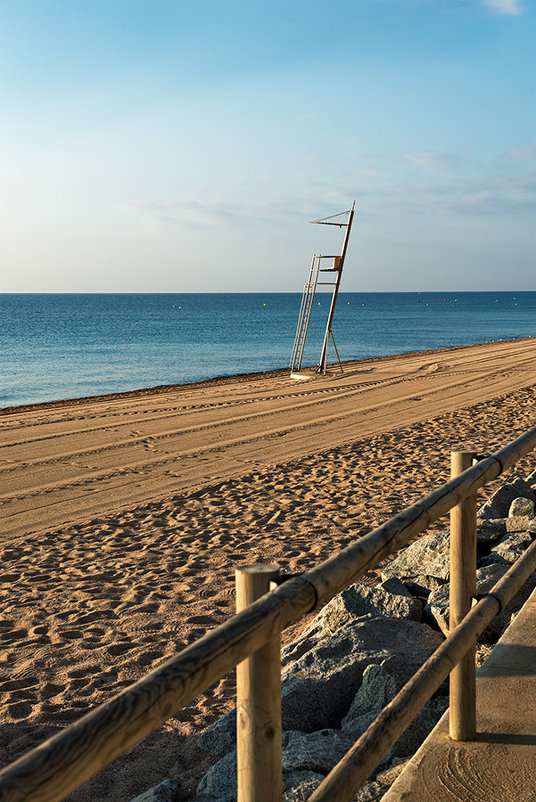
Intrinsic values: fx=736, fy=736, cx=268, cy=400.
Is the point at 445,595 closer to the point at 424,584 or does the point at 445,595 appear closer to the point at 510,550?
the point at 424,584

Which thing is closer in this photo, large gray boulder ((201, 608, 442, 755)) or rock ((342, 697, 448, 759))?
rock ((342, 697, 448, 759))

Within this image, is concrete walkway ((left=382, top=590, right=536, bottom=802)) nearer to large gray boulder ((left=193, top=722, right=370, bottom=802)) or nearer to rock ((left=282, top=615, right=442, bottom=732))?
large gray boulder ((left=193, top=722, right=370, bottom=802))

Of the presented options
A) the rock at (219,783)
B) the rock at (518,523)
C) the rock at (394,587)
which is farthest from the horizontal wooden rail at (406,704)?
the rock at (518,523)

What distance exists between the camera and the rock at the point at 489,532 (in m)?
5.60

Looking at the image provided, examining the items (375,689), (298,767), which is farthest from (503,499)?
(298,767)

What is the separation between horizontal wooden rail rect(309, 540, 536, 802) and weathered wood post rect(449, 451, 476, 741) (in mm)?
103

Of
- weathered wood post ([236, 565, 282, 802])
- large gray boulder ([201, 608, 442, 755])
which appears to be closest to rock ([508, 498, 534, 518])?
large gray boulder ([201, 608, 442, 755])

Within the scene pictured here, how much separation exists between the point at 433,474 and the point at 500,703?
6.15 metres

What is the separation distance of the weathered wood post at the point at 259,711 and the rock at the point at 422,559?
133 inches

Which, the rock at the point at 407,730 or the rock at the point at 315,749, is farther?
the rock at the point at 407,730

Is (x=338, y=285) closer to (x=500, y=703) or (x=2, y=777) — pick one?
(x=500, y=703)

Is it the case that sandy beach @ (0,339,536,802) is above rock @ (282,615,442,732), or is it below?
below

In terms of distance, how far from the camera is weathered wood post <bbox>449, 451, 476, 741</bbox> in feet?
8.00

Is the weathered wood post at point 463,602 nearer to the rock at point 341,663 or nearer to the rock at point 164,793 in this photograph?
the rock at point 341,663
